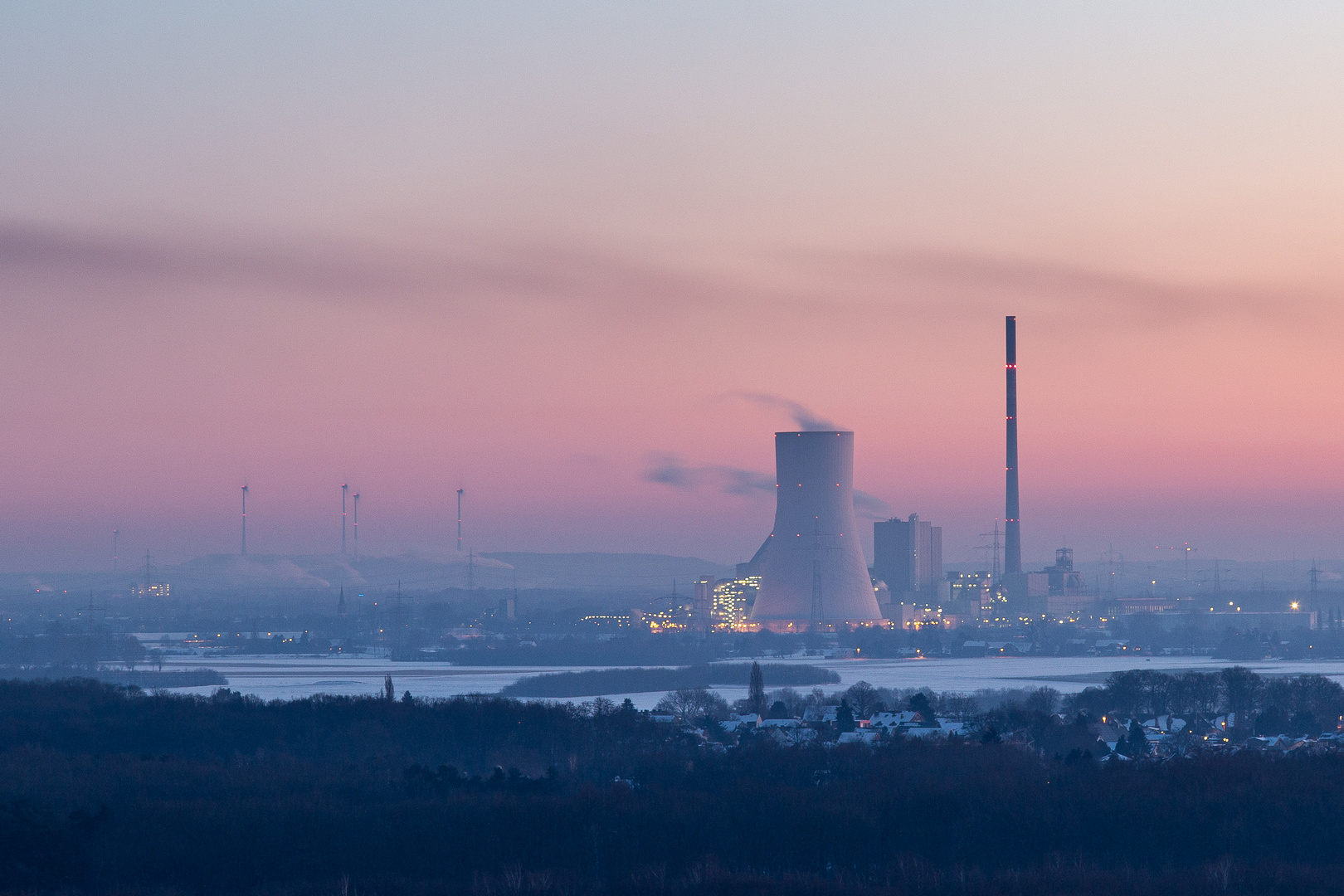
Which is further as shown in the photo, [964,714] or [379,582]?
[379,582]

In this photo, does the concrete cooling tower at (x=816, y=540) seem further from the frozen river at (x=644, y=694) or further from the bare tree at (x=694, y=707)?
the bare tree at (x=694, y=707)

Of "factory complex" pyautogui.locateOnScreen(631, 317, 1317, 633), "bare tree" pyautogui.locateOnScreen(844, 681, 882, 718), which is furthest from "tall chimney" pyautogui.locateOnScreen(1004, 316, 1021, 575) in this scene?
"bare tree" pyautogui.locateOnScreen(844, 681, 882, 718)

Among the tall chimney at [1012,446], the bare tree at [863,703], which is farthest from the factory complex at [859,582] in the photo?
the bare tree at [863,703]

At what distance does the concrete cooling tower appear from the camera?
65062mm

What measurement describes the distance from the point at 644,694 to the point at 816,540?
1511 centimetres

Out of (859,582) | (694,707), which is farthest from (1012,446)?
(694,707)

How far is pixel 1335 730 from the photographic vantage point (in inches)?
1423

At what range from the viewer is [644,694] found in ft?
177

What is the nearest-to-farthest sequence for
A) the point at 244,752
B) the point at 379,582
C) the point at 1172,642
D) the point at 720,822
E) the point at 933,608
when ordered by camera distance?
the point at 720,822, the point at 244,752, the point at 1172,642, the point at 933,608, the point at 379,582

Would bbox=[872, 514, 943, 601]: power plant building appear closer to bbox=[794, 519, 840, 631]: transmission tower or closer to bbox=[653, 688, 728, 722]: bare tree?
bbox=[794, 519, 840, 631]: transmission tower

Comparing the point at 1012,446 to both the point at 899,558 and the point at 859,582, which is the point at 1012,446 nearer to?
the point at 859,582

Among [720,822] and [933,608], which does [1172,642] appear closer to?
[933,608]

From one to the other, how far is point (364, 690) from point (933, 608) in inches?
1797

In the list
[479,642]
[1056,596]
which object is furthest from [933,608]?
[479,642]
